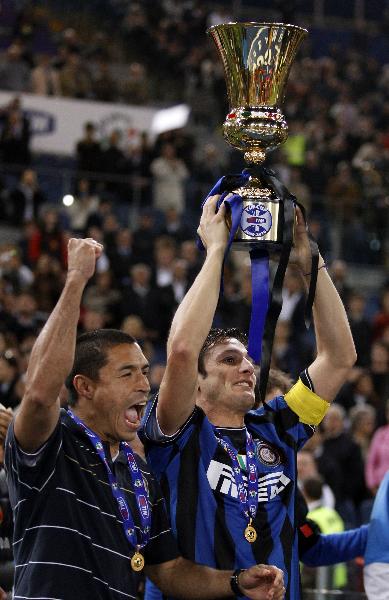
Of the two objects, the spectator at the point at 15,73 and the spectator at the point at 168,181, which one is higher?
the spectator at the point at 15,73

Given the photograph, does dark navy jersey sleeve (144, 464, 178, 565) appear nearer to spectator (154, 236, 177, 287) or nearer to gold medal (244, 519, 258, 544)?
gold medal (244, 519, 258, 544)

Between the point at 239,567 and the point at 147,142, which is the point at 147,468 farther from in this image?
the point at 147,142

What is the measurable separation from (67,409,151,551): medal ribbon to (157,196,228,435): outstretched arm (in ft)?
0.75

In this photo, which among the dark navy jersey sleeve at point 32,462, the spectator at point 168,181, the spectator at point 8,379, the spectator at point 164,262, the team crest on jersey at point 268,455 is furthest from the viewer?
the spectator at point 168,181

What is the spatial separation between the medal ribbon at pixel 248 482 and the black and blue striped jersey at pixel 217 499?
0.02 m

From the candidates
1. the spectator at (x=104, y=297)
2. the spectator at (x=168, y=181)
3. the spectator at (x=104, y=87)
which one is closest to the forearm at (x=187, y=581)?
the spectator at (x=104, y=297)

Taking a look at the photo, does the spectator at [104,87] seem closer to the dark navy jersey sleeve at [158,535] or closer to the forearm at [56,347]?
the dark navy jersey sleeve at [158,535]

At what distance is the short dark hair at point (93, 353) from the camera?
392cm

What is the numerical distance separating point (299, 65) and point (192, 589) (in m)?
17.6

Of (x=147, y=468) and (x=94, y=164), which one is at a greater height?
(x=94, y=164)

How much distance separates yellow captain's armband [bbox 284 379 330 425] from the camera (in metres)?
4.53

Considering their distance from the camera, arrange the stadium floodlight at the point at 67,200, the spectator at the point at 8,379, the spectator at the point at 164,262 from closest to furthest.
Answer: the spectator at the point at 8,379
the spectator at the point at 164,262
the stadium floodlight at the point at 67,200

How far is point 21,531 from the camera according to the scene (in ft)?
11.8

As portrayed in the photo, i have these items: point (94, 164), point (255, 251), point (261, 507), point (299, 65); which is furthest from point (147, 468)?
point (299, 65)
